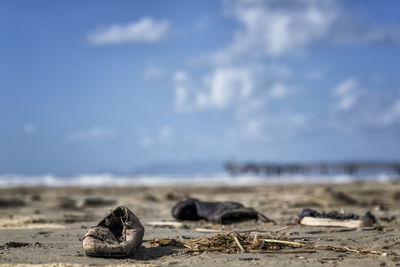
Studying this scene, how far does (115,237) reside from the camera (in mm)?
5121

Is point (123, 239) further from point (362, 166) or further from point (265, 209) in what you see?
point (362, 166)

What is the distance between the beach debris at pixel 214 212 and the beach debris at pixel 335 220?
2.39ft

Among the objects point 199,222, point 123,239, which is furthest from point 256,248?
point 199,222

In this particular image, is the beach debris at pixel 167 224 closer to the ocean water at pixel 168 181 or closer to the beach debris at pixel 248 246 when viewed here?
the beach debris at pixel 248 246

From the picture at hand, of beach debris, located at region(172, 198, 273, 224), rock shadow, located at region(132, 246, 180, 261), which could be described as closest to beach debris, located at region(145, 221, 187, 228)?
beach debris, located at region(172, 198, 273, 224)

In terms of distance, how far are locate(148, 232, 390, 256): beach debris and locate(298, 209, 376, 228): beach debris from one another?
2035 millimetres

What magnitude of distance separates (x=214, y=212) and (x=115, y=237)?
3503 mm

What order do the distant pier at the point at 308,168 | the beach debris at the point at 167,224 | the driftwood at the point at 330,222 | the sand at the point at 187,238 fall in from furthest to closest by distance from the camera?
1. the distant pier at the point at 308,168
2. the beach debris at the point at 167,224
3. the driftwood at the point at 330,222
4. the sand at the point at 187,238

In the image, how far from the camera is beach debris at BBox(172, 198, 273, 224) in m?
8.34

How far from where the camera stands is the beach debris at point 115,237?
486cm

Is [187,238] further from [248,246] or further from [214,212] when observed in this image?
[214,212]

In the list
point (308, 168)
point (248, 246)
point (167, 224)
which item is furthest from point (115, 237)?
point (308, 168)

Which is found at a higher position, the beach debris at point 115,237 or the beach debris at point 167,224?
the beach debris at point 115,237

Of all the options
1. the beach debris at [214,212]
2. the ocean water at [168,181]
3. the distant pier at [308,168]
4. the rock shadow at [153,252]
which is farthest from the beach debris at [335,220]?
the distant pier at [308,168]
